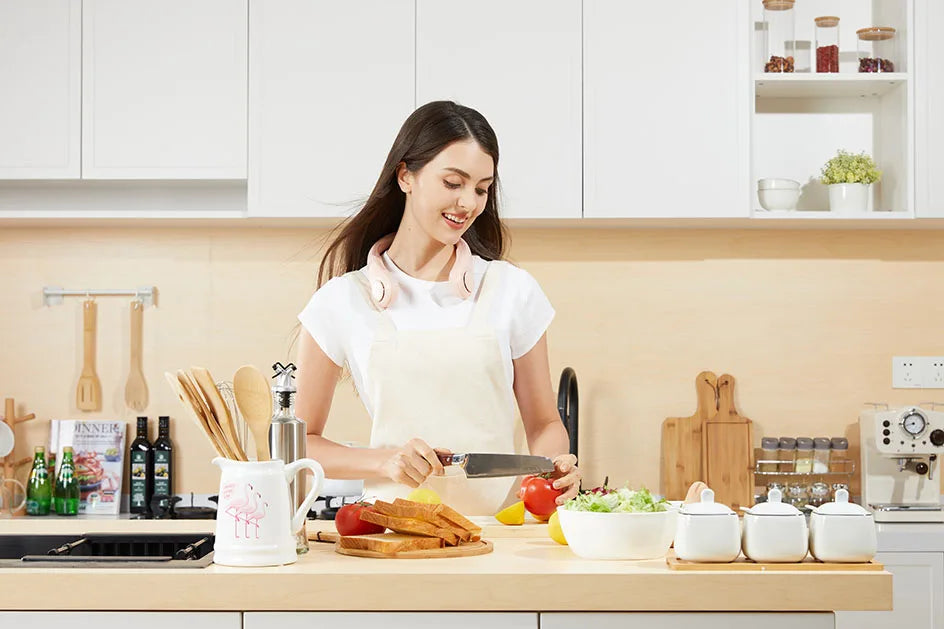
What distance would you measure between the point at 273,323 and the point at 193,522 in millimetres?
1721

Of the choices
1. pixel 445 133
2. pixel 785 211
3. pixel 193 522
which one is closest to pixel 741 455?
pixel 785 211

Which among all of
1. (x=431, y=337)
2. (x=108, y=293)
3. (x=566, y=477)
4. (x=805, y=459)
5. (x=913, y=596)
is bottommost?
(x=913, y=596)

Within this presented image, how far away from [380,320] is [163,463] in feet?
4.93

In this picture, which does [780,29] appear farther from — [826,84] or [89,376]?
[89,376]

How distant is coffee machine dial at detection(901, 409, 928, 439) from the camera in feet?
10.3

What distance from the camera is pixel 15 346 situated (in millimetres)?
3604

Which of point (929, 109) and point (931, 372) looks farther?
point (931, 372)

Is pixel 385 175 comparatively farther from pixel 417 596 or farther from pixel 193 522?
pixel 417 596

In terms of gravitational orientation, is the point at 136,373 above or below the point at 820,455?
above

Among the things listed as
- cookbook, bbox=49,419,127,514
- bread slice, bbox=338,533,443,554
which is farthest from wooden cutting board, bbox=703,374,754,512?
bread slice, bbox=338,533,443,554

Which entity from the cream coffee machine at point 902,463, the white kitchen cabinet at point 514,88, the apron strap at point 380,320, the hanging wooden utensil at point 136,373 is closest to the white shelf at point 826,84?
the white kitchen cabinet at point 514,88

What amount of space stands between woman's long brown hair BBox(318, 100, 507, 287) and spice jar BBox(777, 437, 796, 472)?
4.47 ft

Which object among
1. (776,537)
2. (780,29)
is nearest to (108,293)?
(780,29)

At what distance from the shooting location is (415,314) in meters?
2.30
